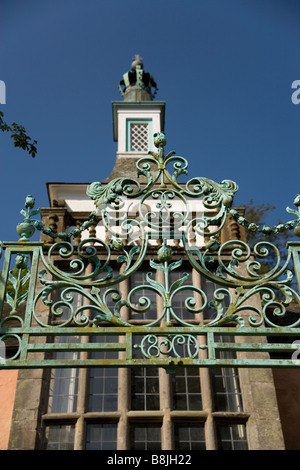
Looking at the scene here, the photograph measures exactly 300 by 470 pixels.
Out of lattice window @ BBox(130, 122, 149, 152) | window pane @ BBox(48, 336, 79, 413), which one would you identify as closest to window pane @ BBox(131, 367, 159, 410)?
window pane @ BBox(48, 336, 79, 413)

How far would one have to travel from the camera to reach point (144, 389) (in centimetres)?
700

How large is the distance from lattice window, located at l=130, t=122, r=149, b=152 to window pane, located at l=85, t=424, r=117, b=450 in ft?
31.2

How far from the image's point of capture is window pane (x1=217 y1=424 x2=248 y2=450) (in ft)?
21.6

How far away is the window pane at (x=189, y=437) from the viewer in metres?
6.57

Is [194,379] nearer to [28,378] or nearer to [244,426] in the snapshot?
[244,426]

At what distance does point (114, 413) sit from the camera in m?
6.69

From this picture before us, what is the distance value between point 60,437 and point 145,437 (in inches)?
40.7

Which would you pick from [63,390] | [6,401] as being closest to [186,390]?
[63,390]

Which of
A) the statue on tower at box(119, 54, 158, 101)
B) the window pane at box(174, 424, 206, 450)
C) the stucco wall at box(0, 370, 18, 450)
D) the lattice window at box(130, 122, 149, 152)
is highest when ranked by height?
the statue on tower at box(119, 54, 158, 101)

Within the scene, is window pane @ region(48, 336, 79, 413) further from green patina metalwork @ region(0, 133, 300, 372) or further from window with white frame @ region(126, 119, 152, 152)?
window with white frame @ region(126, 119, 152, 152)

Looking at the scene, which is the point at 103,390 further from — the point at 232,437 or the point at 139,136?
the point at 139,136

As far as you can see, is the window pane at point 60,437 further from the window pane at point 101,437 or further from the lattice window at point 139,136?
the lattice window at point 139,136

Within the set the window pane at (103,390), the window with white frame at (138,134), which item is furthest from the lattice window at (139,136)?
the window pane at (103,390)

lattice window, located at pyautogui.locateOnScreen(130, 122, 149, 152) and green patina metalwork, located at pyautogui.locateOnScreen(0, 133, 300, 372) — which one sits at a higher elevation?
lattice window, located at pyautogui.locateOnScreen(130, 122, 149, 152)
